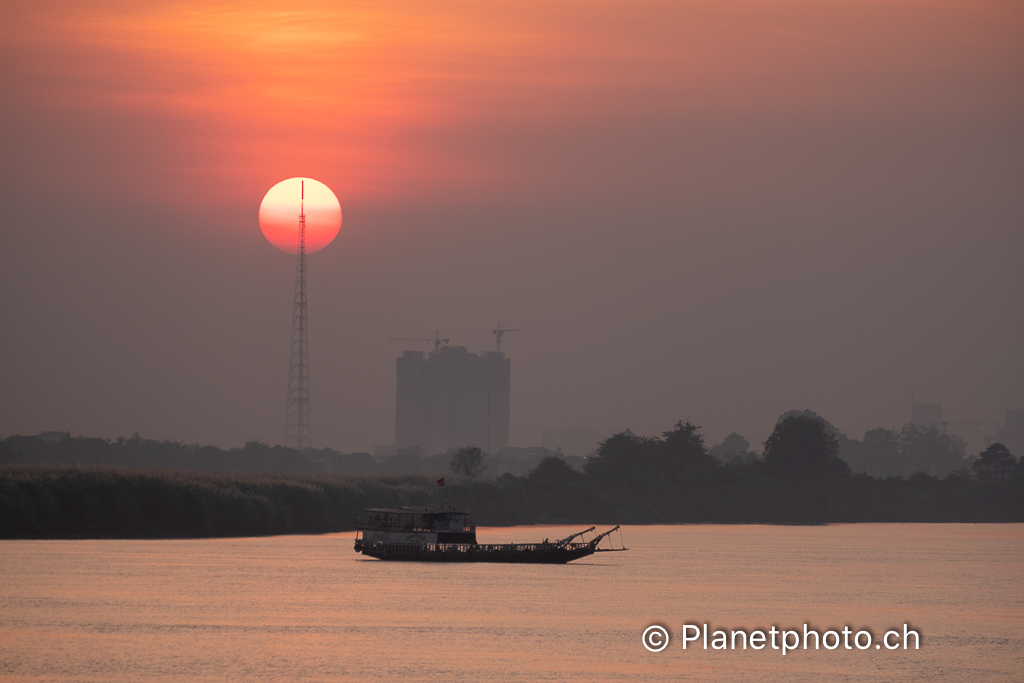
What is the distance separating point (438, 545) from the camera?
125625mm

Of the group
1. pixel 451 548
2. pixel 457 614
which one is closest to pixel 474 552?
pixel 451 548

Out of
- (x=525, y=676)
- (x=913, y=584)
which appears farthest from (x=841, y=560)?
(x=525, y=676)

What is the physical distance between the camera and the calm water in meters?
63.9

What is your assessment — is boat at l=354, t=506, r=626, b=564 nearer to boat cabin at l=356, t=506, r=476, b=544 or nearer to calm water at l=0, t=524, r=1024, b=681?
boat cabin at l=356, t=506, r=476, b=544

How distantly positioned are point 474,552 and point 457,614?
40.5 m

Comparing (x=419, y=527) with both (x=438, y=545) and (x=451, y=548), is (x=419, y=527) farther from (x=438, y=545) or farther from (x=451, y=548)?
(x=451, y=548)

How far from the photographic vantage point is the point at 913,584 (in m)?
116

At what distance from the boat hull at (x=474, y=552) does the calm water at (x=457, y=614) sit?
126 centimetres

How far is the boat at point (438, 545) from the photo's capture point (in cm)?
12381

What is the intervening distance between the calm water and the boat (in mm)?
1416

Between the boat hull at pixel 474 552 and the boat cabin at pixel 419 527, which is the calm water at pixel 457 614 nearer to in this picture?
the boat hull at pixel 474 552

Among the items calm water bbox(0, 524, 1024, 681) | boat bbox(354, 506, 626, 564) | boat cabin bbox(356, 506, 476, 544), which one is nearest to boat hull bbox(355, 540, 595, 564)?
boat bbox(354, 506, 626, 564)

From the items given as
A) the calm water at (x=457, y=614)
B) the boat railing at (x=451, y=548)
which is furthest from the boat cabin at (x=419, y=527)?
the calm water at (x=457, y=614)

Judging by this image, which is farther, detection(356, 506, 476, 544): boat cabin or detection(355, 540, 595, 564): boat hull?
detection(356, 506, 476, 544): boat cabin
